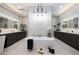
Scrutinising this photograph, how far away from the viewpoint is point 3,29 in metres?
3.60

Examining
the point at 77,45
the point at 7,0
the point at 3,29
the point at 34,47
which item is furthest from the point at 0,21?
the point at 7,0

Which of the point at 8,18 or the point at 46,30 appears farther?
the point at 8,18

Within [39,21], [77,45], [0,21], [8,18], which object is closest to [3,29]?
[0,21]

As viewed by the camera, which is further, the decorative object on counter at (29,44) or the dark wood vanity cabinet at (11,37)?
the dark wood vanity cabinet at (11,37)

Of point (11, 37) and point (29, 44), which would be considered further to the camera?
point (11, 37)

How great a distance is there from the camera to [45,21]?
3139 mm

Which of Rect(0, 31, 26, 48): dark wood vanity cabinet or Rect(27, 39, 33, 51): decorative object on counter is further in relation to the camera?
Rect(0, 31, 26, 48): dark wood vanity cabinet
